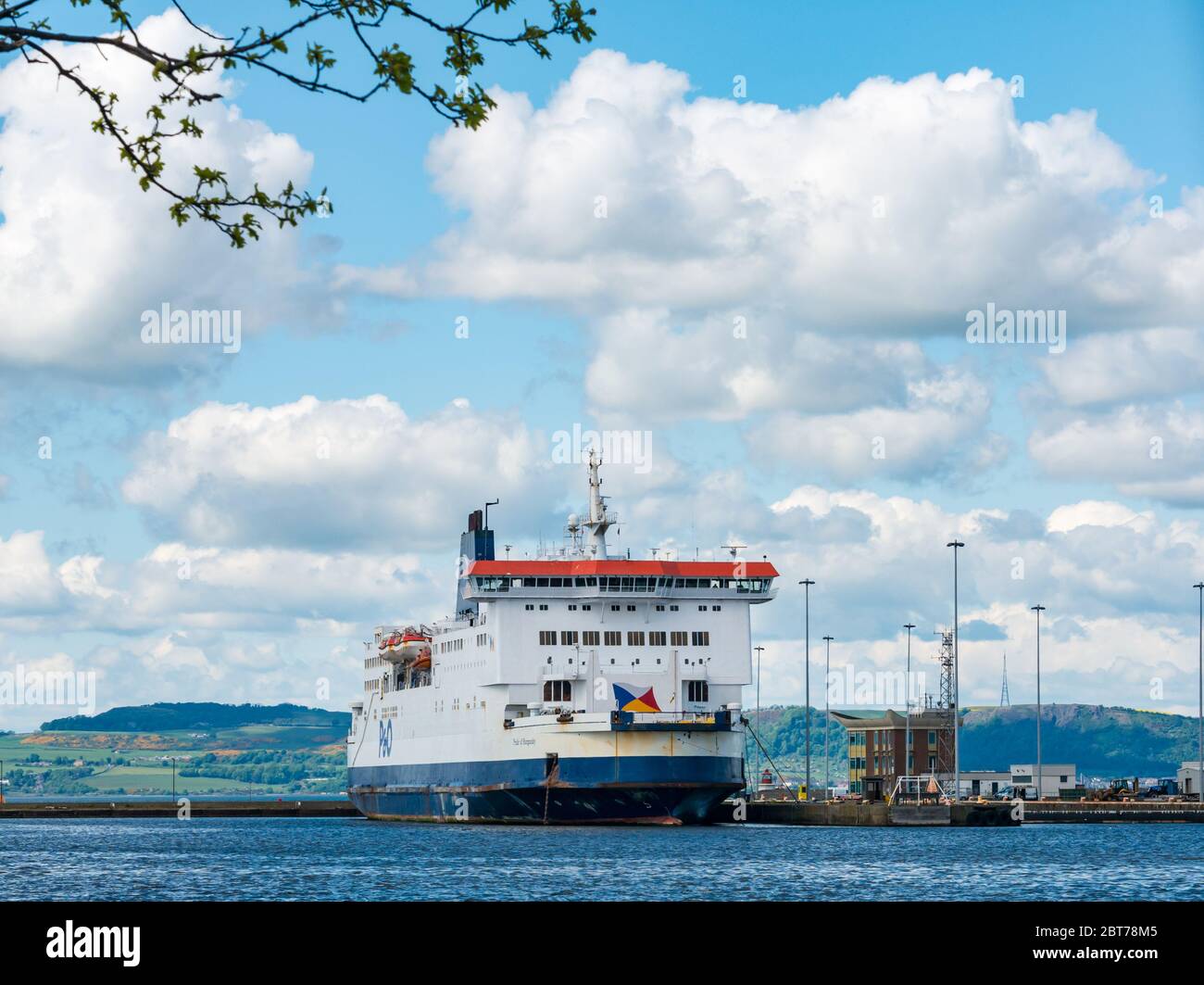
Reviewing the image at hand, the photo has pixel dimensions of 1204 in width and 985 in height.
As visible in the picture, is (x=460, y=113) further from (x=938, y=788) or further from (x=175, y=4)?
(x=938, y=788)

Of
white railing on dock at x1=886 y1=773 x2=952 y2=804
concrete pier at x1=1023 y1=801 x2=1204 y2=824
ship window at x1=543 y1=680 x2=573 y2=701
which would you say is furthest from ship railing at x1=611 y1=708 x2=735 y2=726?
concrete pier at x1=1023 y1=801 x2=1204 y2=824

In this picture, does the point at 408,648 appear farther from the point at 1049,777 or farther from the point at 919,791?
the point at 1049,777

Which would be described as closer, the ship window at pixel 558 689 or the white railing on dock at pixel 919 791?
the ship window at pixel 558 689

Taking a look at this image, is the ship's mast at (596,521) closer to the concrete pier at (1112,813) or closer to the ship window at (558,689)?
the ship window at (558,689)

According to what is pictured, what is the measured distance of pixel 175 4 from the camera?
14195 mm

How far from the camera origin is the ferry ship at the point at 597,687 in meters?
74.6

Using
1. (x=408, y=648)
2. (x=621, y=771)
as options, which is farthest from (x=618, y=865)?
(x=408, y=648)

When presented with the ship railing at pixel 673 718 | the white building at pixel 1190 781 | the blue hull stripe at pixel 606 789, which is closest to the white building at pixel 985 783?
the white building at pixel 1190 781

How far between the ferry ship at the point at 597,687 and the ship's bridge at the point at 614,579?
6cm

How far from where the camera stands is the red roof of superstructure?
79.1m

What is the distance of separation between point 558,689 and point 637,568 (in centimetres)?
633
